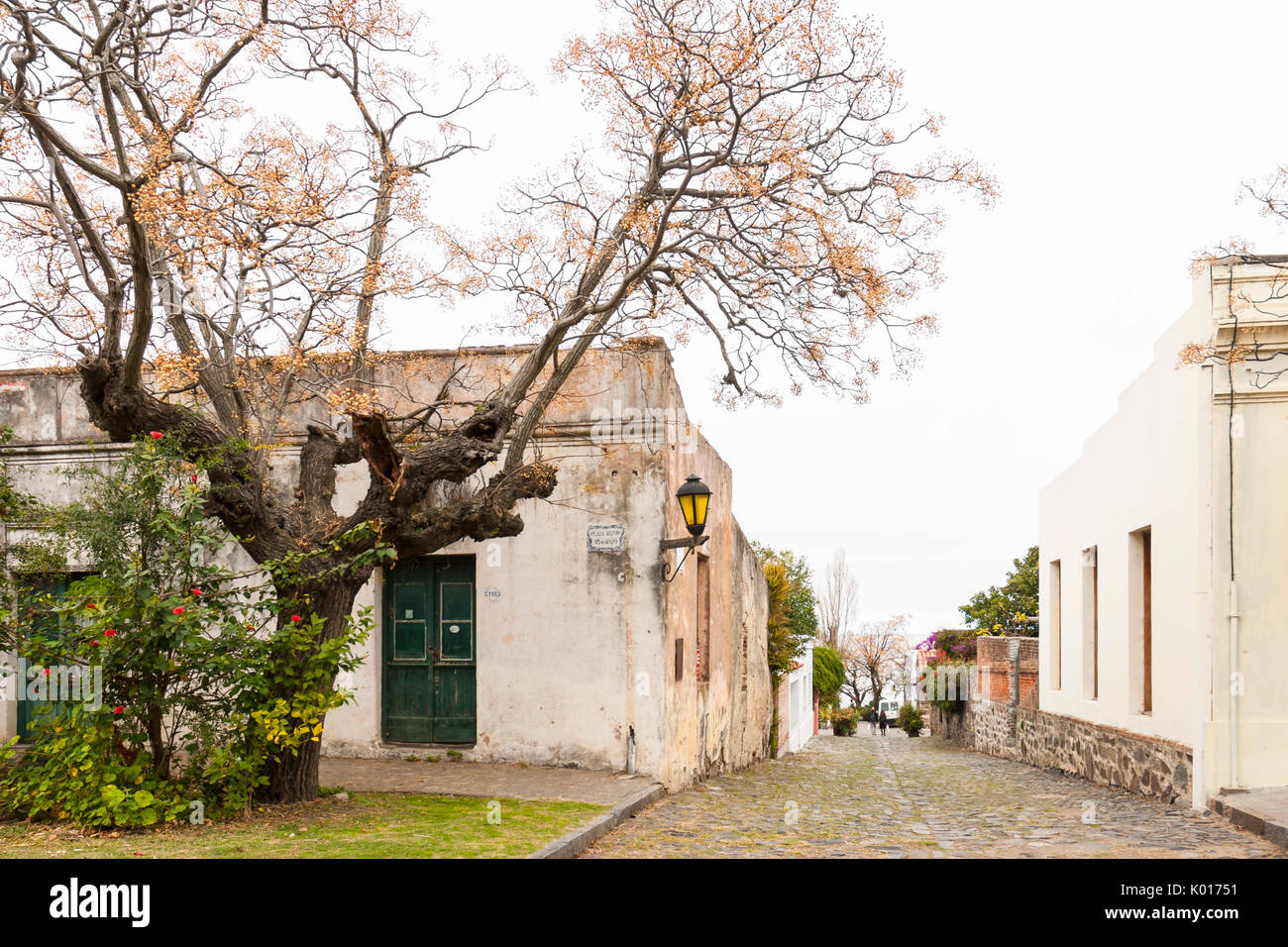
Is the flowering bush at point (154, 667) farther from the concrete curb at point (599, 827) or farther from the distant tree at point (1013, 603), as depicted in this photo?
the distant tree at point (1013, 603)

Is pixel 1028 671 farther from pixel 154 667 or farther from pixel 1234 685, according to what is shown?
pixel 154 667

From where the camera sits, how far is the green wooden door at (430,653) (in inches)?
452

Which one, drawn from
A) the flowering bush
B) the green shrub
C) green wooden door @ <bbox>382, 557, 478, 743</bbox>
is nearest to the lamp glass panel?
green wooden door @ <bbox>382, 557, 478, 743</bbox>

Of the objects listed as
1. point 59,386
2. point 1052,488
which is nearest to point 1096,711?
point 1052,488

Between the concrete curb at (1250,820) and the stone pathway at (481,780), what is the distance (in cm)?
485

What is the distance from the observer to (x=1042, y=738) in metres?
17.4

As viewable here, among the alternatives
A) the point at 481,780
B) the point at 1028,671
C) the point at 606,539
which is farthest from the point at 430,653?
the point at 1028,671

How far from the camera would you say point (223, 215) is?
826 cm

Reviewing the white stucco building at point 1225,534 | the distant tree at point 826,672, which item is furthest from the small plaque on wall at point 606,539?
the distant tree at point 826,672

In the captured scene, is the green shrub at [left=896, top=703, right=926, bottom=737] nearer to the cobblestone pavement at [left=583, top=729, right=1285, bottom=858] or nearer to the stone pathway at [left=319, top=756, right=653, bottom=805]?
the cobblestone pavement at [left=583, top=729, right=1285, bottom=858]

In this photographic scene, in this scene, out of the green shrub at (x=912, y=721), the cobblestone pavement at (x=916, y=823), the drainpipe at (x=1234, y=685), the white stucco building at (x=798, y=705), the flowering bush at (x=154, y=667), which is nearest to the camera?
the flowering bush at (x=154, y=667)

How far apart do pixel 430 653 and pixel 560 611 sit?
148 centimetres

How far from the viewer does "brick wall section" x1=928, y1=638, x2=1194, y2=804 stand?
11086 mm
